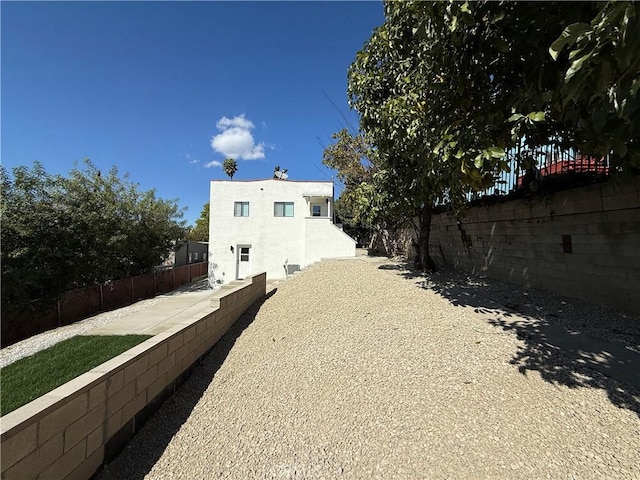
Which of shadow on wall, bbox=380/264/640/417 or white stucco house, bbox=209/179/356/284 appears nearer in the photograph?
shadow on wall, bbox=380/264/640/417

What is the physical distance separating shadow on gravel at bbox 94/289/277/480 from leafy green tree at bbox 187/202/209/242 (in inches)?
1428

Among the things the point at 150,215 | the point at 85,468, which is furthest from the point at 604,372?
the point at 150,215

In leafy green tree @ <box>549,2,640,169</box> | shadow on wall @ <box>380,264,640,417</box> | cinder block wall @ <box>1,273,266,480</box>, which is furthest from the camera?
shadow on wall @ <box>380,264,640,417</box>

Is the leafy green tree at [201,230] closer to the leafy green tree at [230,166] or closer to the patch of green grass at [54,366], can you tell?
the leafy green tree at [230,166]

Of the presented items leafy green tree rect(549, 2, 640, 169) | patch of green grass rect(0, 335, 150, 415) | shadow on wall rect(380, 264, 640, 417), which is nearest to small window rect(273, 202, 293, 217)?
patch of green grass rect(0, 335, 150, 415)

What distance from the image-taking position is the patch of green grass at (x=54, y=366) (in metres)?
4.30

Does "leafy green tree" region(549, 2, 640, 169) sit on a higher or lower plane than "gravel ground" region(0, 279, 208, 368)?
higher

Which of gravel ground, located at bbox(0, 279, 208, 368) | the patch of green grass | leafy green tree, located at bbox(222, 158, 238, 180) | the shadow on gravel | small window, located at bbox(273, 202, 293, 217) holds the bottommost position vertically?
gravel ground, located at bbox(0, 279, 208, 368)

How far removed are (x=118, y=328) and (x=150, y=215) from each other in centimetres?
941

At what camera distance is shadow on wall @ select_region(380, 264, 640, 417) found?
3156 mm

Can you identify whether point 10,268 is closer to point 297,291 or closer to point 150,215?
point 150,215

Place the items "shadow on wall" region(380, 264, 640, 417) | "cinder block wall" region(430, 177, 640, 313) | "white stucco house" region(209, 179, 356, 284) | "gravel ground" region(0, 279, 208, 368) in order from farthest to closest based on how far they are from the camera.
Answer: "white stucco house" region(209, 179, 356, 284), "gravel ground" region(0, 279, 208, 368), "cinder block wall" region(430, 177, 640, 313), "shadow on wall" region(380, 264, 640, 417)

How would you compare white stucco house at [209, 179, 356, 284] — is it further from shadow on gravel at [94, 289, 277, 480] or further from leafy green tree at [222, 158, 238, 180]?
leafy green tree at [222, 158, 238, 180]

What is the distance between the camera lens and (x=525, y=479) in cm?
215
